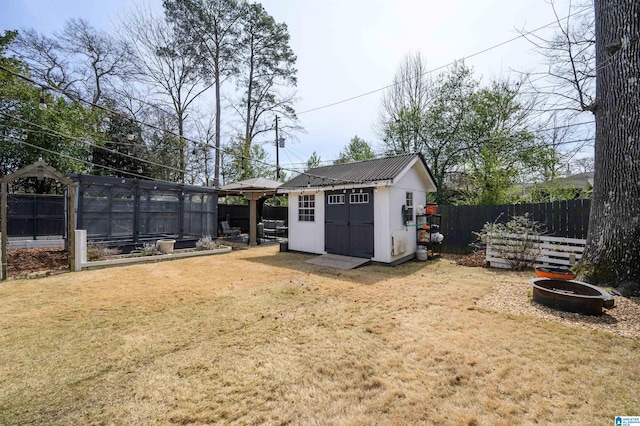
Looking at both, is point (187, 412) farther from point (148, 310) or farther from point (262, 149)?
point (262, 149)

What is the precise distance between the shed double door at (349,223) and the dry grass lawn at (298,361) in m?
3.09

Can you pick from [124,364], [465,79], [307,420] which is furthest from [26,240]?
[465,79]

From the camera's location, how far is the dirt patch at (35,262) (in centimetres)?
624

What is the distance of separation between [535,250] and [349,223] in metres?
4.93

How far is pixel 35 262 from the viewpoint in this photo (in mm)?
6977

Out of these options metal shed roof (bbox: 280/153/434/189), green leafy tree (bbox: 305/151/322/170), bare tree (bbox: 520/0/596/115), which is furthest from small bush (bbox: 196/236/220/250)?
green leafy tree (bbox: 305/151/322/170)

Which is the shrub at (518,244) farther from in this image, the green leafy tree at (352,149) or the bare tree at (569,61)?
the green leafy tree at (352,149)

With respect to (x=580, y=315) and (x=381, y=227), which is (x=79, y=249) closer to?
(x=381, y=227)


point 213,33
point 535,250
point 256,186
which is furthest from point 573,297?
point 213,33

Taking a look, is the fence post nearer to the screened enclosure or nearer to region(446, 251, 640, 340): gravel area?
the screened enclosure

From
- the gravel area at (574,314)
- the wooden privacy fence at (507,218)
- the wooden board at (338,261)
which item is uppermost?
the wooden privacy fence at (507,218)

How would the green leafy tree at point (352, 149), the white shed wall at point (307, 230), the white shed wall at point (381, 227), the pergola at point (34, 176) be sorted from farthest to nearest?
the green leafy tree at point (352, 149) < the white shed wall at point (307, 230) < the white shed wall at point (381, 227) < the pergola at point (34, 176)

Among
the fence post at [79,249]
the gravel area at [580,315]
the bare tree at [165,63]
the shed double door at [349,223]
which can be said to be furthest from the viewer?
the bare tree at [165,63]

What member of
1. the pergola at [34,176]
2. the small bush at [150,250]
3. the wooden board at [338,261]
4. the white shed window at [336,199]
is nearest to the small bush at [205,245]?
the small bush at [150,250]
